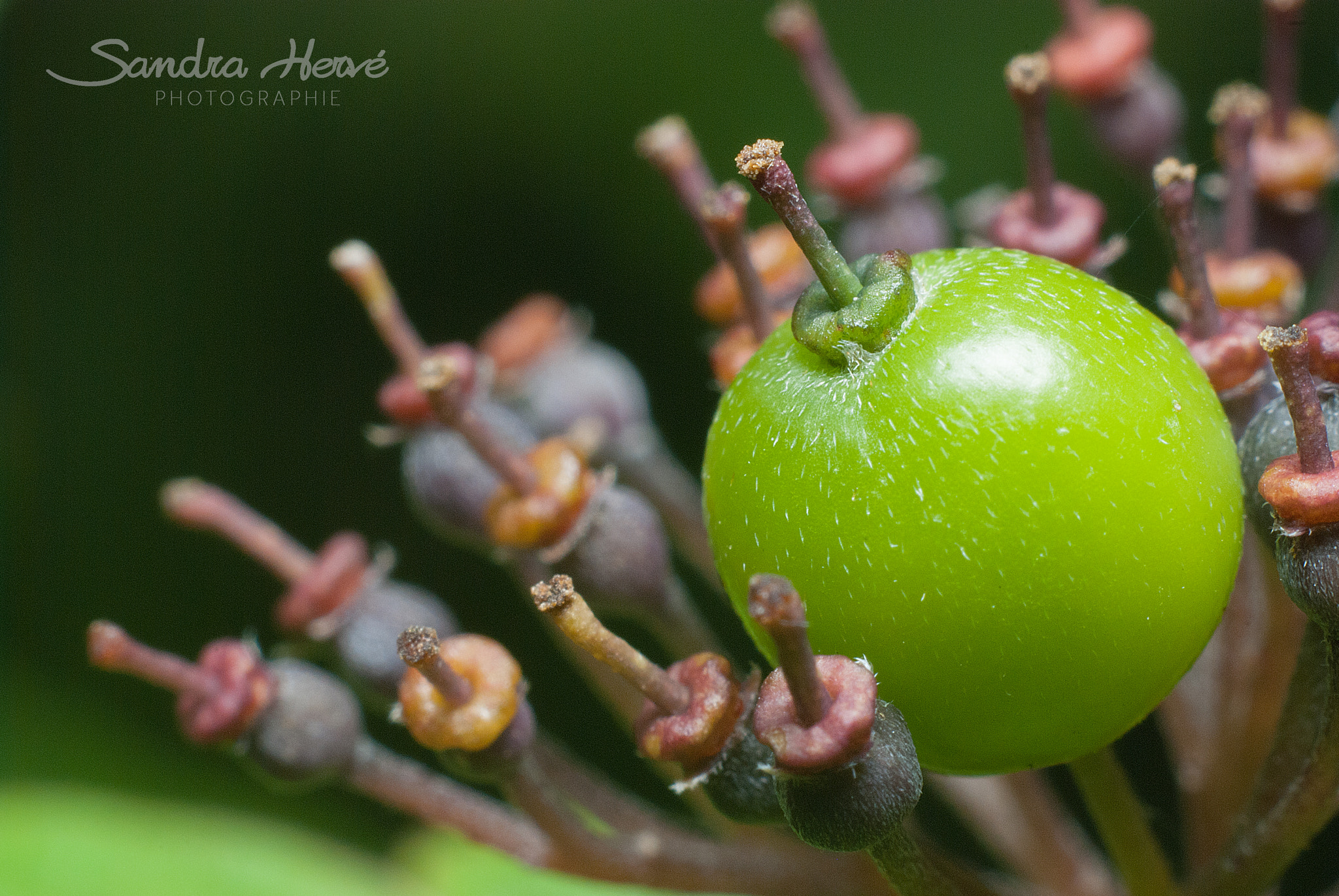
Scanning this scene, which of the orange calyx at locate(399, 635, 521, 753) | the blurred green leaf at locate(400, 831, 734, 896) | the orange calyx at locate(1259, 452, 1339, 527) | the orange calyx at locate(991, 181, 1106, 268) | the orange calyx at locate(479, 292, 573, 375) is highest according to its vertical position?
the orange calyx at locate(479, 292, 573, 375)

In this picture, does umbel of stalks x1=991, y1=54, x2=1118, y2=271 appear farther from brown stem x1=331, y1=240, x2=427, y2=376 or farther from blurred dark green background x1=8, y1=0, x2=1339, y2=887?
blurred dark green background x1=8, y1=0, x2=1339, y2=887

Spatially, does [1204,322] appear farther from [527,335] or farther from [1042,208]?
[527,335]

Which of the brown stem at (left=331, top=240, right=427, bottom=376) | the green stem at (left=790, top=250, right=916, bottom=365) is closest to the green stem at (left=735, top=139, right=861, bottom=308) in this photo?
the green stem at (left=790, top=250, right=916, bottom=365)

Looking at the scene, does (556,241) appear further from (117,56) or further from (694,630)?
(694,630)

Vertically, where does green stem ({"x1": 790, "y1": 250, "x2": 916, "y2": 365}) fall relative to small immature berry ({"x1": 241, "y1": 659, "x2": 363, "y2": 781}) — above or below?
above

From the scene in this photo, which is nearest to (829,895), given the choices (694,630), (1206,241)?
(694,630)

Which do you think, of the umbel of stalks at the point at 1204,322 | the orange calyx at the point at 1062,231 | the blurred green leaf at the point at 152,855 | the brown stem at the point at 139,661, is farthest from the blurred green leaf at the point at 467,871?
the umbel of stalks at the point at 1204,322
